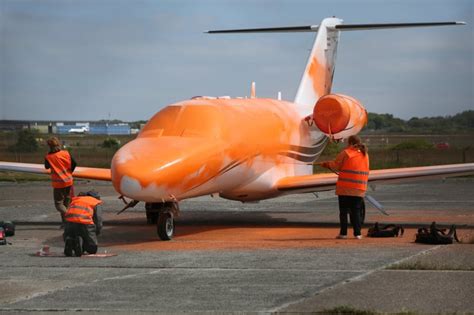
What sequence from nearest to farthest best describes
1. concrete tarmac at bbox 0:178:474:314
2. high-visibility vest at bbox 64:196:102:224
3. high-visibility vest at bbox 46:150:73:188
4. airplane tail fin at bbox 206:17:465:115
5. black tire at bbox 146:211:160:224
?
concrete tarmac at bbox 0:178:474:314 < high-visibility vest at bbox 64:196:102:224 < high-visibility vest at bbox 46:150:73:188 < black tire at bbox 146:211:160:224 < airplane tail fin at bbox 206:17:465:115

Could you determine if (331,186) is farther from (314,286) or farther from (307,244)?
(314,286)

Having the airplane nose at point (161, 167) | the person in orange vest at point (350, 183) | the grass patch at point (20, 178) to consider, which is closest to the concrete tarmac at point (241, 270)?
the person in orange vest at point (350, 183)

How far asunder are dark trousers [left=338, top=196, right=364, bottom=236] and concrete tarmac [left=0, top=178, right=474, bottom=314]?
39cm

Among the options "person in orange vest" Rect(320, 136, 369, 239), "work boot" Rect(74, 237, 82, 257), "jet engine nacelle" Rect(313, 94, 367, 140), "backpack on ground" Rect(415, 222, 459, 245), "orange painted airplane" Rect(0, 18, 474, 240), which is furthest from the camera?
"jet engine nacelle" Rect(313, 94, 367, 140)

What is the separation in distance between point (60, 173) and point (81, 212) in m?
5.14

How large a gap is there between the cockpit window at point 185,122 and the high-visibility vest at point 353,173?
3.03 metres

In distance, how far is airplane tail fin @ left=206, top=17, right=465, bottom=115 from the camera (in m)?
30.9

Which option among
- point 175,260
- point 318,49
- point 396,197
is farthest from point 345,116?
point 175,260

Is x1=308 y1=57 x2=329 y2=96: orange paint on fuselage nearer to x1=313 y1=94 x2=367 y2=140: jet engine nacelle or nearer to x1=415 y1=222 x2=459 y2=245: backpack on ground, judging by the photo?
x1=313 y1=94 x2=367 y2=140: jet engine nacelle

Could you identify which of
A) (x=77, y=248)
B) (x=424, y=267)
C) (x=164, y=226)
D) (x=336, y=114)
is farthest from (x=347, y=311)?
(x=336, y=114)

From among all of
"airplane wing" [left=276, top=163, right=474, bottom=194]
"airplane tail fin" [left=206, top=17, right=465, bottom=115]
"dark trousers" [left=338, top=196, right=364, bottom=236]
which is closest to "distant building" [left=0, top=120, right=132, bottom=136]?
"airplane tail fin" [left=206, top=17, right=465, bottom=115]

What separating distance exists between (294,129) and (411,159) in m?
30.2

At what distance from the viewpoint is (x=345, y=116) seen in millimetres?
26203

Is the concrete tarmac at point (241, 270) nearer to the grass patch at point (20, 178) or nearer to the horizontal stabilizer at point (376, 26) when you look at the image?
the horizontal stabilizer at point (376, 26)
